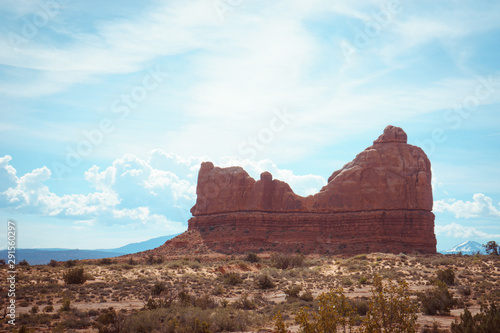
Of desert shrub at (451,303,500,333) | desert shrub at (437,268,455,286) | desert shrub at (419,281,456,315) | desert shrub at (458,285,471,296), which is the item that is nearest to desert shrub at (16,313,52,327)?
desert shrub at (451,303,500,333)

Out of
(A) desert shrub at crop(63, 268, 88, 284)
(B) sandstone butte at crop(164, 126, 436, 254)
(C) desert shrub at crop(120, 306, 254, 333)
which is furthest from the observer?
(B) sandstone butte at crop(164, 126, 436, 254)

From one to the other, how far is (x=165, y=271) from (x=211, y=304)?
16574 millimetres

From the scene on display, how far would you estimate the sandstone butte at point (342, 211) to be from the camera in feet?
209

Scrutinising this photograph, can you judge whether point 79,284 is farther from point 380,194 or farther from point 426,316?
point 380,194

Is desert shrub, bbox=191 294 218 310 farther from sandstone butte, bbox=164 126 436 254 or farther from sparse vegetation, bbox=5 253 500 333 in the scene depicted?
sandstone butte, bbox=164 126 436 254

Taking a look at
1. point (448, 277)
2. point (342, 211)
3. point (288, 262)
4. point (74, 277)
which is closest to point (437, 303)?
point (448, 277)

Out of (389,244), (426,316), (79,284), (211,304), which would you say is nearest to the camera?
(426,316)

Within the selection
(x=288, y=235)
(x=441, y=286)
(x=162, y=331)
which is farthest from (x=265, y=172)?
(x=162, y=331)

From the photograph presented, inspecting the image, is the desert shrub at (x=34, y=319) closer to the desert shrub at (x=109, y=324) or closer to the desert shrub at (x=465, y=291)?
the desert shrub at (x=109, y=324)

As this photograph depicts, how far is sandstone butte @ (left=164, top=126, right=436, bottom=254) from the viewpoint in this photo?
2507 inches

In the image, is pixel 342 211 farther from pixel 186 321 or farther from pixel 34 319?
pixel 34 319

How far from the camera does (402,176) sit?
66812mm

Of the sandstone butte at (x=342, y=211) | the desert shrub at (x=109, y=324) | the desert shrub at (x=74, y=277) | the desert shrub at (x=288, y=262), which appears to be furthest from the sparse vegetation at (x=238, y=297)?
the sandstone butte at (x=342, y=211)

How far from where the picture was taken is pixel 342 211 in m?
67.7
